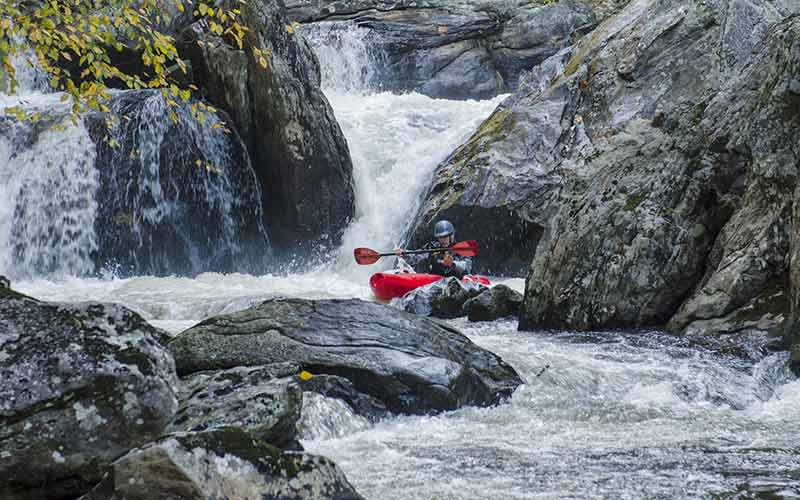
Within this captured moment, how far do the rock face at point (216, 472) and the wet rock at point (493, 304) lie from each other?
7194 mm

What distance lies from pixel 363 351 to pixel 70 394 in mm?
2629

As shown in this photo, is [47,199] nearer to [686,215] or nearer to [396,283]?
[396,283]

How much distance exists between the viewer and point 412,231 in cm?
1543

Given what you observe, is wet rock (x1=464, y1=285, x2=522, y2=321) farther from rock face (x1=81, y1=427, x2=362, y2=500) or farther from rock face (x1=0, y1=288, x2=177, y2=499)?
rock face (x1=81, y1=427, x2=362, y2=500)

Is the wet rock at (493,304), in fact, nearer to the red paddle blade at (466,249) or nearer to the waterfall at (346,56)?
the red paddle blade at (466,249)

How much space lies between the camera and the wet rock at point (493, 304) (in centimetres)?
1012

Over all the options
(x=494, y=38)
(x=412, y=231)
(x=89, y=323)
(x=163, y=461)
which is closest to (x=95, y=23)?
(x=89, y=323)

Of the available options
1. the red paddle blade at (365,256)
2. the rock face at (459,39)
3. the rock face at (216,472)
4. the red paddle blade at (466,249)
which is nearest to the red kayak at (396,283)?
the red paddle blade at (466,249)

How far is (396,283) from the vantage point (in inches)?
438

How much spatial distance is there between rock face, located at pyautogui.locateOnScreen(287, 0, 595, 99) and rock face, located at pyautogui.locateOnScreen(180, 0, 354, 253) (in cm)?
734

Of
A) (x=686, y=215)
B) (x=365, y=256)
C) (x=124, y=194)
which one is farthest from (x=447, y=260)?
(x=124, y=194)

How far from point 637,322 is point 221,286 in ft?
24.1

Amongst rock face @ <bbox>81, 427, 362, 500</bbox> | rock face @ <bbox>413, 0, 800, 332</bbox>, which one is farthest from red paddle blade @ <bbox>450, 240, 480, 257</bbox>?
rock face @ <bbox>81, 427, 362, 500</bbox>

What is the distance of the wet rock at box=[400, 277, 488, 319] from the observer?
10.7 meters
